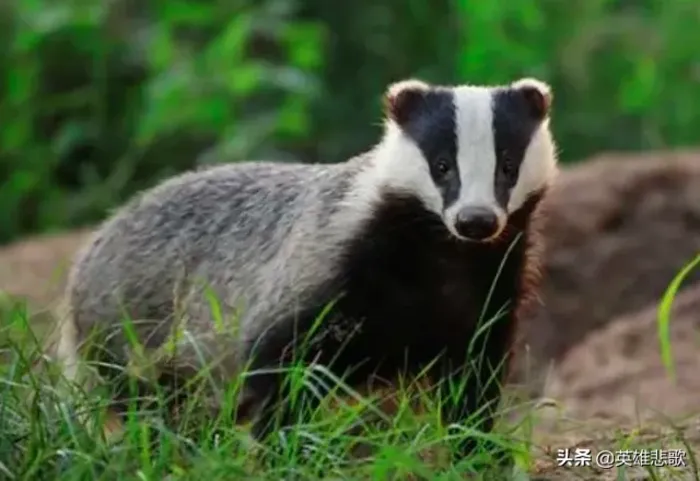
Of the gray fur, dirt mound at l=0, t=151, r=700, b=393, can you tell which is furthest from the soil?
the gray fur

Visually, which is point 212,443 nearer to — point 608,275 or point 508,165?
point 508,165

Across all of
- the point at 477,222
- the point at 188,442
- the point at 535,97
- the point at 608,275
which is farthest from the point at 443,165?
the point at 608,275

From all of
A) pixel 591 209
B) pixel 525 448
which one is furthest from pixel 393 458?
pixel 591 209

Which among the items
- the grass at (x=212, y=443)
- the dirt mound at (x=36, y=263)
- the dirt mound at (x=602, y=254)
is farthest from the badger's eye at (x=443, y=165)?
the dirt mound at (x=602, y=254)

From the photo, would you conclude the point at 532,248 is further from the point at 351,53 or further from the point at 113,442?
the point at 351,53

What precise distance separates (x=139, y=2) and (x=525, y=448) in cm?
546

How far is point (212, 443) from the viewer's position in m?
2.68

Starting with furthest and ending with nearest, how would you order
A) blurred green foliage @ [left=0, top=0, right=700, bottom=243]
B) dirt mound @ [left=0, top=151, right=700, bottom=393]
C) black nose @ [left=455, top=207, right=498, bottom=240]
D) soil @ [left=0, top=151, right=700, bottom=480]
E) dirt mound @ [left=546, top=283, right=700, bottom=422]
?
1. blurred green foliage @ [left=0, top=0, right=700, bottom=243]
2. dirt mound @ [left=0, top=151, right=700, bottom=393]
3. soil @ [left=0, top=151, right=700, bottom=480]
4. dirt mound @ [left=546, top=283, right=700, bottom=422]
5. black nose @ [left=455, top=207, right=498, bottom=240]

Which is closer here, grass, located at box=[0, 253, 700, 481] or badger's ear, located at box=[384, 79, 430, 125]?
grass, located at box=[0, 253, 700, 481]

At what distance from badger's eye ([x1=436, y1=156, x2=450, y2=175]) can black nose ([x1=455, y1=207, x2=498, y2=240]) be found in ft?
0.43

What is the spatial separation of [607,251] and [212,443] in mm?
3188

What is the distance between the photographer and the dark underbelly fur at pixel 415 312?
3146 millimetres

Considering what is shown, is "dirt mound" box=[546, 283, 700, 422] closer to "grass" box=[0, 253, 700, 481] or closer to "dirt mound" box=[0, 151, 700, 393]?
"dirt mound" box=[0, 151, 700, 393]

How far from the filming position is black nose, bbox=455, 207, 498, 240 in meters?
2.97
